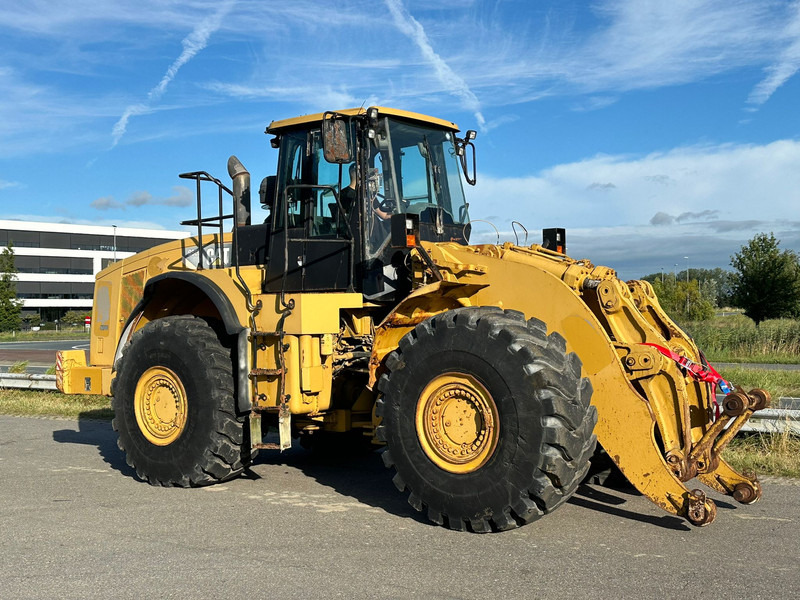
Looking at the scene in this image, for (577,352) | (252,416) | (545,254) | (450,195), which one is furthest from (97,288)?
(577,352)

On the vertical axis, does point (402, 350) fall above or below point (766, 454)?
above

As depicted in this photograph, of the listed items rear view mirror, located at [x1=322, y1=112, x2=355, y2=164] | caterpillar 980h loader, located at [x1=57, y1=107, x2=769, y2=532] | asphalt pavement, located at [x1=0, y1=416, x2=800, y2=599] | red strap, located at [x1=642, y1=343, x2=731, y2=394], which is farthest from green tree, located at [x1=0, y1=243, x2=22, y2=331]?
red strap, located at [x1=642, y1=343, x2=731, y2=394]

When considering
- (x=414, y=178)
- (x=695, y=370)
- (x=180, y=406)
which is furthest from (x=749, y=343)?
(x=180, y=406)

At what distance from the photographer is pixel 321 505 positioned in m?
6.71

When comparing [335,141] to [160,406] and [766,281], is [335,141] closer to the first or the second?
[160,406]

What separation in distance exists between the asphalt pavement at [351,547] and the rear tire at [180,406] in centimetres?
22

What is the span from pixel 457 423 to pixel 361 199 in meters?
2.36

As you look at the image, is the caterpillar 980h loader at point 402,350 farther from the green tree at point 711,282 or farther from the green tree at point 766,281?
the green tree at point 766,281

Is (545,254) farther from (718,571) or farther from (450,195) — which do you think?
(718,571)

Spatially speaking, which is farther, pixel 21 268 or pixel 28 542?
pixel 21 268

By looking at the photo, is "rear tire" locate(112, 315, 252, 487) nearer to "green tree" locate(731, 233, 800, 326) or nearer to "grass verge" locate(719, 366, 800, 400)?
"grass verge" locate(719, 366, 800, 400)

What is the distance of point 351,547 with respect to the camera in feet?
17.8

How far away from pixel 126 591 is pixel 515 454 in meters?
2.51

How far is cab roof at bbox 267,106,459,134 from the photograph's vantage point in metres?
7.38
